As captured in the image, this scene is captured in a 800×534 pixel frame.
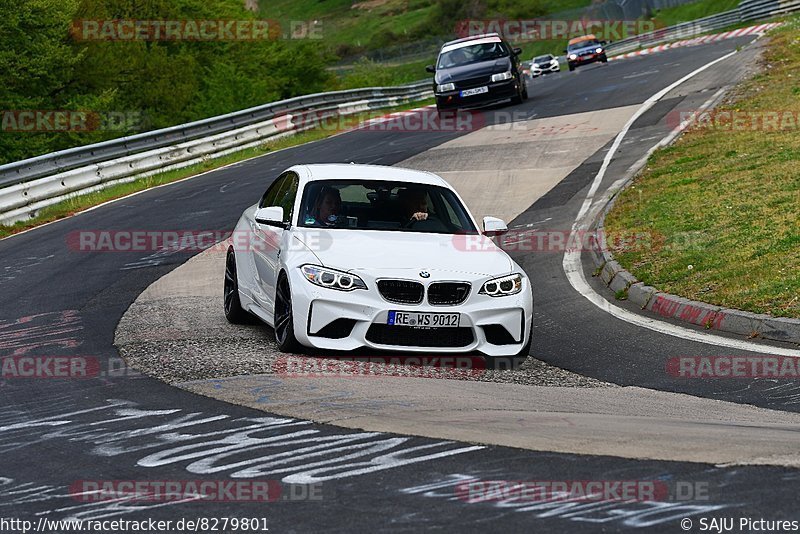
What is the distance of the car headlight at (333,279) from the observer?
30.4 ft

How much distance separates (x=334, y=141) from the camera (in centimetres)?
3067

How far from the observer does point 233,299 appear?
1146 centimetres

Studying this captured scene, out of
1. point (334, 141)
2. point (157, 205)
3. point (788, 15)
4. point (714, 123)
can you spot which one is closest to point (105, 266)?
A: point (157, 205)

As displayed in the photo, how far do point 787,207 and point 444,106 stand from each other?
18.4 m

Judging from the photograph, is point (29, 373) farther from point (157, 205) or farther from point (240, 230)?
point (157, 205)

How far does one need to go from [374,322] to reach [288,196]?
2.25 meters

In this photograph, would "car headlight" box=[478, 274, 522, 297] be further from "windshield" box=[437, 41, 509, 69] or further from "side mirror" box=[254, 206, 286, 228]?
"windshield" box=[437, 41, 509, 69]
